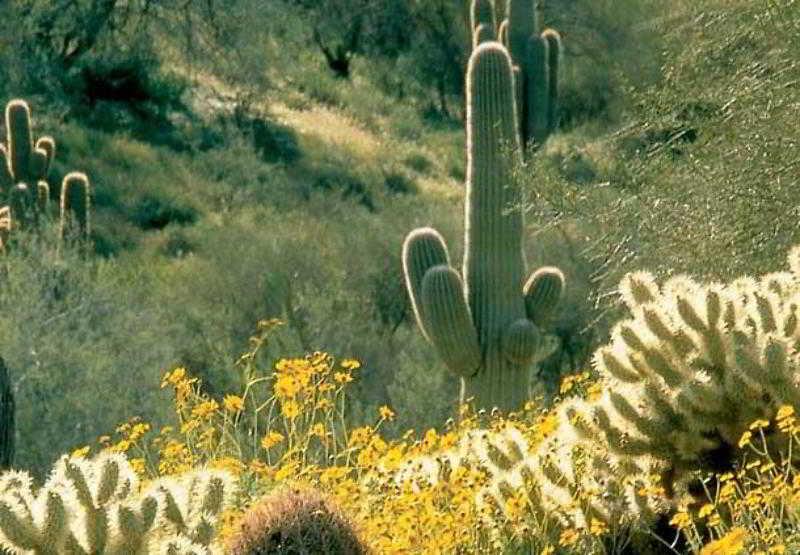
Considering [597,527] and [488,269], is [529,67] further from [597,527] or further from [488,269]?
[597,527]

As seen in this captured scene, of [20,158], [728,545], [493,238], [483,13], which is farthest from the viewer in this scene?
[483,13]

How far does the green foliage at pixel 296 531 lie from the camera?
5.31m

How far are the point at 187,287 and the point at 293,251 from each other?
103cm

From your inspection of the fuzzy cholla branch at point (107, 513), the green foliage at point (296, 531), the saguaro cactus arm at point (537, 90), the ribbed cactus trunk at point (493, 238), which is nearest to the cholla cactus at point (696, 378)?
the green foliage at point (296, 531)

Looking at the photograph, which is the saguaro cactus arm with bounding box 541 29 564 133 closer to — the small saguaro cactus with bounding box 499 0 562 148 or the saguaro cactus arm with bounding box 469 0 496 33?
the small saguaro cactus with bounding box 499 0 562 148

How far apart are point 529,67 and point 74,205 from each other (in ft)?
21.2

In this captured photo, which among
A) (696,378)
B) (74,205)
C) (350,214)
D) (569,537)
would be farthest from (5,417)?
(350,214)

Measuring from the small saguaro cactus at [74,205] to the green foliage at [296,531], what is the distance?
974cm

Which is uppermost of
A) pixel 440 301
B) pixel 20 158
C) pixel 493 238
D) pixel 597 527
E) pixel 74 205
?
pixel 597 527

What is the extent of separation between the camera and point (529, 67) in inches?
791

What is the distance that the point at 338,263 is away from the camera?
17.3 meters

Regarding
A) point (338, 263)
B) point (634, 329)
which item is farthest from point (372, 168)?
point (634, 329)

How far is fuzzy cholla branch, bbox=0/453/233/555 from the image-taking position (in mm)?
5082

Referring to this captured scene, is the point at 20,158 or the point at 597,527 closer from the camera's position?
the point at 597,527
